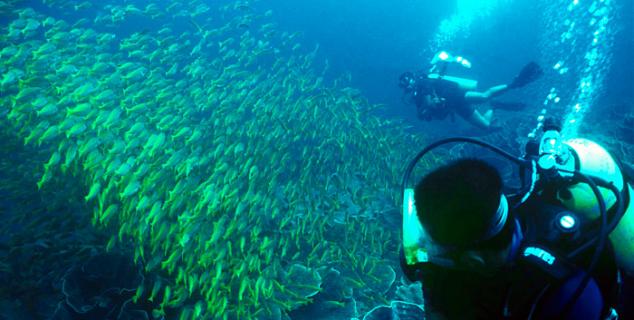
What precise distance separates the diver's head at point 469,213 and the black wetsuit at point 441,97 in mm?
8220

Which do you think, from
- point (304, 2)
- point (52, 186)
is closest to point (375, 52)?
point (304, 2)

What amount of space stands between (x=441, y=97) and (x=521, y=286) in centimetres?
905

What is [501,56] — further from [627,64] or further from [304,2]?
[304,2]

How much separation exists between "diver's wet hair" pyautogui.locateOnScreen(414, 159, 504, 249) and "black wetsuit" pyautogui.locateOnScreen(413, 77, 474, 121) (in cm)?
822

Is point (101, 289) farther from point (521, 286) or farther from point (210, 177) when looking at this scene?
point (521, 286)

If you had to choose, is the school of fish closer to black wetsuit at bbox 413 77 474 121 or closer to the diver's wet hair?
black wetsuit at bbox 413 77 474 121

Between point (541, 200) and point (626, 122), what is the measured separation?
13911mm

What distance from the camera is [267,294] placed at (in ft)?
18.3

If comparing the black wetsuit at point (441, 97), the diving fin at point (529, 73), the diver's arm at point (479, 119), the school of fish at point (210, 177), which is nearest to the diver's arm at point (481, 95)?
the black wetsuit at point (441, 97)

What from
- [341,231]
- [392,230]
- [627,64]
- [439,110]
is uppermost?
[627,64]

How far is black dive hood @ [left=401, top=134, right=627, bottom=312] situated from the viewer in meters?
1.36

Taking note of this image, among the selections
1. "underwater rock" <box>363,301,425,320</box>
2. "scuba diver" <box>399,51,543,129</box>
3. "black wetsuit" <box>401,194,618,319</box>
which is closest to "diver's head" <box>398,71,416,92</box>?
"scuba diver" <box>399,51,543,129</box>

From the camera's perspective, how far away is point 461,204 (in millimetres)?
1300

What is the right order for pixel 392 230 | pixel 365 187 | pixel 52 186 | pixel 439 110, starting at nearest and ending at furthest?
1. pixel 52 186
2. pixel 392 230
3. pixel 365 187
4. pixel 439 110
